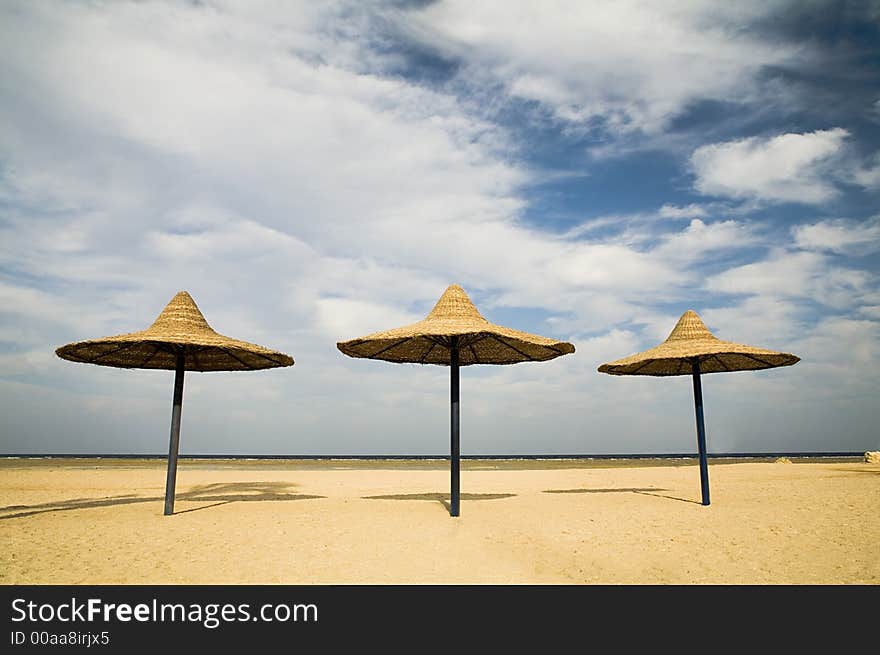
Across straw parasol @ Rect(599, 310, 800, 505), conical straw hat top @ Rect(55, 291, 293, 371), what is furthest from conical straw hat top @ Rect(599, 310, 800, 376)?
conical straw hat top @ Rect(55, 291, 293, 371)

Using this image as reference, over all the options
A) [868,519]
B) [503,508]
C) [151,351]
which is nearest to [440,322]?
[503,508]

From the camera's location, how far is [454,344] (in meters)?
9.04

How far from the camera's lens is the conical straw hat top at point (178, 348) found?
344 inches

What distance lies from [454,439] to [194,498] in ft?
22.5

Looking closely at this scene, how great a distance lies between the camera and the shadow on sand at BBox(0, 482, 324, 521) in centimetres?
984

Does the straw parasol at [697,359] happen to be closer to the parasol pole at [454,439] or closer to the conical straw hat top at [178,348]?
the parasol pole at [454,439]

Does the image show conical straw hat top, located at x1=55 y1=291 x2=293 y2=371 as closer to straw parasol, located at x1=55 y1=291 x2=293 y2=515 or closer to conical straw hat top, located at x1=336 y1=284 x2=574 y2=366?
straw parasol, located at x1=55 y1=291 x2=293 y2=515

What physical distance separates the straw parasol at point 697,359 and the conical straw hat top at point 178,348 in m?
6.82

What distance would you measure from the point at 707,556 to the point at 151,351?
952 cm

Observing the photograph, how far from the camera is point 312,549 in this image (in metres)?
6.09

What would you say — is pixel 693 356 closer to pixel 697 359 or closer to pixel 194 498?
pixel 697 359

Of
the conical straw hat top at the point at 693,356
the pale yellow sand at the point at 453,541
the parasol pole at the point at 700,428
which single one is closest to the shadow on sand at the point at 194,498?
the pale yellow sand at the point at 453,541

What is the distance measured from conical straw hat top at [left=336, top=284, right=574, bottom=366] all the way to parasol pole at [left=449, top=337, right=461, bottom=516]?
0.24 meters

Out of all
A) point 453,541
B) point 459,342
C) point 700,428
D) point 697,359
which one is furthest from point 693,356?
point 453,541
